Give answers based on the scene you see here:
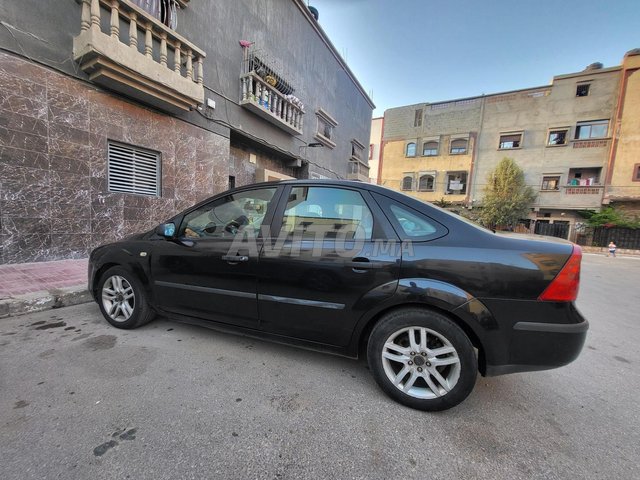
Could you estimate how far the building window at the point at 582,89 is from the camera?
804 inches

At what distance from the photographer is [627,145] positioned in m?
19.2

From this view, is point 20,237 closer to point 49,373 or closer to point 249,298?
point 49,373

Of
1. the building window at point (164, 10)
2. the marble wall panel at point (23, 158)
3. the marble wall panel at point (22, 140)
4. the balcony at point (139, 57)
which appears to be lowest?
A: the marble wall panel at point (23, 158)

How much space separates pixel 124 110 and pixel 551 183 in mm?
26822

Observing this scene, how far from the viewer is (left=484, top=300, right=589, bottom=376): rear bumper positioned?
1693 mm

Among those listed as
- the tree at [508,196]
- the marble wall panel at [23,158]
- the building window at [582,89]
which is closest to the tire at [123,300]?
the marble wall panel at [23,158]

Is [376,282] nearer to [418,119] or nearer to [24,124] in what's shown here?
[24,124]

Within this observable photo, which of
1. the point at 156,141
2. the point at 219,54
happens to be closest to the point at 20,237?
the point at 156,141

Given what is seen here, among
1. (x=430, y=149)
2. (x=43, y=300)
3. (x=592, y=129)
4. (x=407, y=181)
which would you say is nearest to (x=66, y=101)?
(x=43, y=300)

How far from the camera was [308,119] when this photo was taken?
450 inches

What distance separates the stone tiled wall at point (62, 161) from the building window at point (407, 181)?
23.2 meters

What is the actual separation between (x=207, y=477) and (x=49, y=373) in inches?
65.6

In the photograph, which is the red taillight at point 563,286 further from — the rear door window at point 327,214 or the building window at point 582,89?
the building window at point 582,89

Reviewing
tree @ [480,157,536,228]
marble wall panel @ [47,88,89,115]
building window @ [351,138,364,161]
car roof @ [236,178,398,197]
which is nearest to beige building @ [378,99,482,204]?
tree @ [480,157,536,228]
